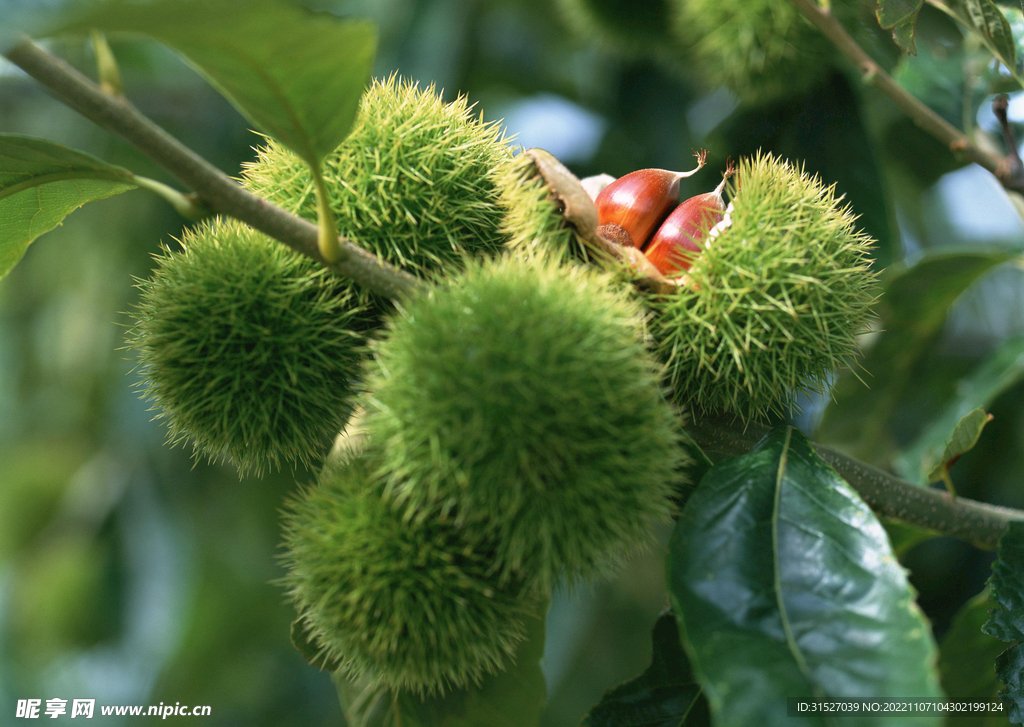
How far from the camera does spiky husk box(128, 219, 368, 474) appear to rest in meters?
0.92

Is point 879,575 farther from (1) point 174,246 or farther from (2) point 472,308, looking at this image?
(1) point 174,246

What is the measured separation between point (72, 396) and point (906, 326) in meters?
4.08

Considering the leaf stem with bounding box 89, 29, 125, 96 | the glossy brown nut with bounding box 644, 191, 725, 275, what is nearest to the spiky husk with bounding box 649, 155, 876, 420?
the glossy brown nut with bounding box 644, 191, 725, 275

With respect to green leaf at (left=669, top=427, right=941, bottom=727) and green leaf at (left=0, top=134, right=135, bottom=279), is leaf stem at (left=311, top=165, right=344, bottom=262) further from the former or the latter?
green leaf at (left=669, top=427, right=941, bottom=727)

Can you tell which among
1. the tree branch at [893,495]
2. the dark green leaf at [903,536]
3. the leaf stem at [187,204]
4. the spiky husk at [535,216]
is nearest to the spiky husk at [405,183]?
the spiky husk at [535,216]

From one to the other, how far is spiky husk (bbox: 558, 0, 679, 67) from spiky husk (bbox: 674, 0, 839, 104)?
171mm

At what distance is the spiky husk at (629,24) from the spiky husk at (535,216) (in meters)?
1.36

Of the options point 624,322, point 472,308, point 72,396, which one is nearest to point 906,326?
point 624,322

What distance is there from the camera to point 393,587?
821 mm

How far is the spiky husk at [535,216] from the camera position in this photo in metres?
0.94

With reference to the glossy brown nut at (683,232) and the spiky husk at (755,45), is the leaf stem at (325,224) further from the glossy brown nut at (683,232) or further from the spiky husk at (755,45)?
the spiky husk at (755,45)

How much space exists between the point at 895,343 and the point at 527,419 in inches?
62.8

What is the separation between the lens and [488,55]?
9.68ft

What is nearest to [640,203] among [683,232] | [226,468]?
[683,232]
